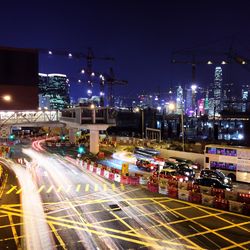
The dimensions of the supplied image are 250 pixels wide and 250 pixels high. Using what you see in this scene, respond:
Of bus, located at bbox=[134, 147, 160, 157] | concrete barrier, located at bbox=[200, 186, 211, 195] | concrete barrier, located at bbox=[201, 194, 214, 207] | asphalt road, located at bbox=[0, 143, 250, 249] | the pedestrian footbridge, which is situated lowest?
asphalt road, located at bbox=[0, 143, 250, 249]

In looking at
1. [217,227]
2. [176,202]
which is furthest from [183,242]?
[176,202]

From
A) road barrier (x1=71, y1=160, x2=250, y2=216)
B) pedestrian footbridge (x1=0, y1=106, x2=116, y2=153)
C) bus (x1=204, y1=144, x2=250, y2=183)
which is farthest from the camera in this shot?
pedestrian footbridge (x1=0, y1=106, x2=116, y2=153)

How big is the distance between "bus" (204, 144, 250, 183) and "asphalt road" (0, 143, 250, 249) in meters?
12.3

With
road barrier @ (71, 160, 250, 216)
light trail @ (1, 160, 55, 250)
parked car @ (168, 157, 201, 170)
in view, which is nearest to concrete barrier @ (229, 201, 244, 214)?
road barrier @ (71, 160, 250, 216)

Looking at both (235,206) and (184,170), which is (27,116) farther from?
(235,206)

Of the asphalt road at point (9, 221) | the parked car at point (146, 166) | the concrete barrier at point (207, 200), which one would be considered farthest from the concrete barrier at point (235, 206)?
the parked car at point (146, 166)

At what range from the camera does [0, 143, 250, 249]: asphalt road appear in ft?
57.9

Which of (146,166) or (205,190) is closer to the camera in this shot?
(205,190)

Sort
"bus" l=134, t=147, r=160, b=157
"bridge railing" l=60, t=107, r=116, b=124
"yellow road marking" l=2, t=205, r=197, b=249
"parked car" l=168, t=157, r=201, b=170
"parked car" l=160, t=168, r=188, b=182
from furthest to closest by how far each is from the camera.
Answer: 1. "bridge railing" l=60, t=107, r=116, b=124
2. "bus" l=134, t=147, r=160, b=157
3. "parked car" l=168, t=157, r=201, b=170
4. "parked car" l=160, t=168, r=188, b=182
5. "yellow road marking" l=2, t=205, r=197, b=249

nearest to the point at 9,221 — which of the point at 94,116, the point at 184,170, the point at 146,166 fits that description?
the point at 184,170

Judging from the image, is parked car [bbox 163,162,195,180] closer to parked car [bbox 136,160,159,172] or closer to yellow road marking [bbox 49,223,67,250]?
parked car [bbox 136,160,159,172]

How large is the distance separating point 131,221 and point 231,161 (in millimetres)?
19495

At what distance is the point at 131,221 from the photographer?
2119 centimetres

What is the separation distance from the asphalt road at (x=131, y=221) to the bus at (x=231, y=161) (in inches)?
482
